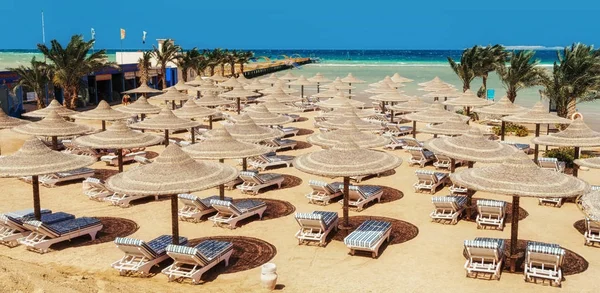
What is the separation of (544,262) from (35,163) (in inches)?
424

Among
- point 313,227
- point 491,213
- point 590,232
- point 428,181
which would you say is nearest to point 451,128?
point 428,181

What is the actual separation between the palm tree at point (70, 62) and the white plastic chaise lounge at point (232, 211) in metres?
19.9

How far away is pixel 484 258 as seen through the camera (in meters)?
10.4

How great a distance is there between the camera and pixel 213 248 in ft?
35.5

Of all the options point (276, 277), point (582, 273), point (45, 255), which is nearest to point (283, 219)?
point (276, 277)

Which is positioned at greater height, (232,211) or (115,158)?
(115,158)

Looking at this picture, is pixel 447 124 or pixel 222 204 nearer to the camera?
pixel 222 204

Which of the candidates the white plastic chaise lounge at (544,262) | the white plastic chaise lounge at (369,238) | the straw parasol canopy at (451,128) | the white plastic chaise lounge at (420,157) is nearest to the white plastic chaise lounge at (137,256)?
the white plastic chaise lounge at (369,238)

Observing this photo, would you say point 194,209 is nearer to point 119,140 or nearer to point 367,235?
point 119,140

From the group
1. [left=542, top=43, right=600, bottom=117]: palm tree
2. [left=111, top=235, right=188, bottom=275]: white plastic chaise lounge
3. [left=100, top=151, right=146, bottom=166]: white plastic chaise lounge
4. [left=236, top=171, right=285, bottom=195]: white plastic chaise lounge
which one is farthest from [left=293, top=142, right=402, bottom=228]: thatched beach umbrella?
[left=542, top=43, right=600, bottom=117]: palm tree

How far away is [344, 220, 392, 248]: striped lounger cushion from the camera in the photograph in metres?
11.2

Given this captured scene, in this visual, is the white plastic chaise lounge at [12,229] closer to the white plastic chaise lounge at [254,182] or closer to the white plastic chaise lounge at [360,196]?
the white plastic chaise lounge at [254,182]

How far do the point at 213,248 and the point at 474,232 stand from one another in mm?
6248

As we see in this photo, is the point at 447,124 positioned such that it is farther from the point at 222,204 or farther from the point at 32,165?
the point at 32,165
